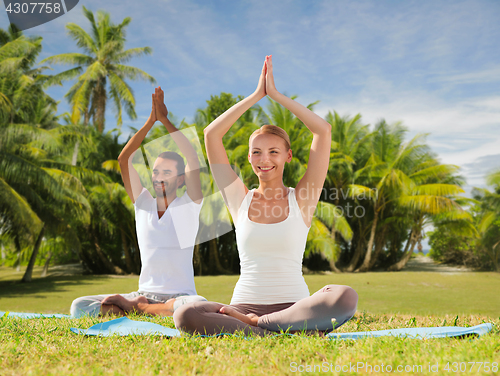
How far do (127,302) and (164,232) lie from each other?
78cm

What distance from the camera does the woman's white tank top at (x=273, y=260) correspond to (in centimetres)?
268

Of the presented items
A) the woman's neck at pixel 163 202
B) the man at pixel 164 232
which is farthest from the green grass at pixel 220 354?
the woman's neck at pixel 163 202

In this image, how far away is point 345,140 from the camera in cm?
2352

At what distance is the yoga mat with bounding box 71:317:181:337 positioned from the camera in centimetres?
278

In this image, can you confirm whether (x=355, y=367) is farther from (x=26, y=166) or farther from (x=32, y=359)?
(x=26, y=166)

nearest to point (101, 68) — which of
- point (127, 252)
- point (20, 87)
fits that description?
point (20, 87)

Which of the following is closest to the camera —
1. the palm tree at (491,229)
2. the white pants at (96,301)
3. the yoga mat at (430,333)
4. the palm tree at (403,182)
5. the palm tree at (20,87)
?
the yoga mat at (430,333)


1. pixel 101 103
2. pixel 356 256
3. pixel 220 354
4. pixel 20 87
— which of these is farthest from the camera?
pixel 101 103

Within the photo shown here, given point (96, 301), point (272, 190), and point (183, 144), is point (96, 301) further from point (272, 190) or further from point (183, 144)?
point (272, 190)

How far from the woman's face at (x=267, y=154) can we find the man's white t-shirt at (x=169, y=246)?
136 cm

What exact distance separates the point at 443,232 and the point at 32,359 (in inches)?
1010

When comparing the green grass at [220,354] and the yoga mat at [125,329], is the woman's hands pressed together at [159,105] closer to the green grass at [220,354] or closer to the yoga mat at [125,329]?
the yoga mat at [125,329]

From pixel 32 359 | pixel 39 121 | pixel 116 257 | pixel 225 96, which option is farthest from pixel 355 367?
pixel 39 121

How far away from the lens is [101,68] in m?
25.3
